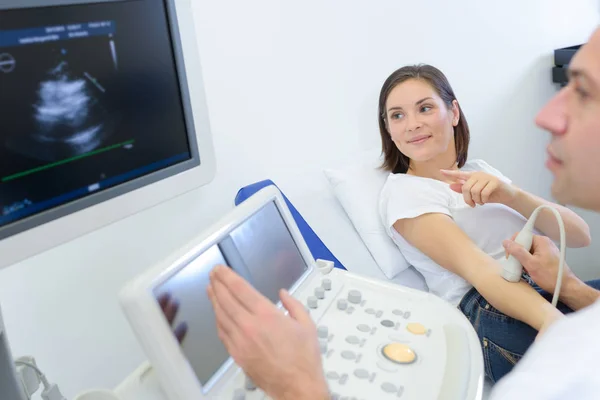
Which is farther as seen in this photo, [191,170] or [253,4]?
[253,4]

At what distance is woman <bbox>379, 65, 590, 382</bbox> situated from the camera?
111 centimetres

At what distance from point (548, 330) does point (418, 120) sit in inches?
33.3

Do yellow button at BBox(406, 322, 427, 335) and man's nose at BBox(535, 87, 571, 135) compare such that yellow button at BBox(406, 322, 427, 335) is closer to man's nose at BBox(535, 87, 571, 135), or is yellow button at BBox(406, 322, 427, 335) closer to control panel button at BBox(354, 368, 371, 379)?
control panel button at BBox(354, 368, 371, 379)

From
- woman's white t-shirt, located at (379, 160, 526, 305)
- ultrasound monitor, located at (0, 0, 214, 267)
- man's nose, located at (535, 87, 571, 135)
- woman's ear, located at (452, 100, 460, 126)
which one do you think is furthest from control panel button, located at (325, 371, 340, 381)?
woman's ear, located at (452, 100, 460, 126)

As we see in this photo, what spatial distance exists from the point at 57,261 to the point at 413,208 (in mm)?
792

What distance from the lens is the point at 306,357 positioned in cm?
57

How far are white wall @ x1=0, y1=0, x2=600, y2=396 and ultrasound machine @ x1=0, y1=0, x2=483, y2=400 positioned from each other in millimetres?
298

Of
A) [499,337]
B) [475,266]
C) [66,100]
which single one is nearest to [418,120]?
[475,266]

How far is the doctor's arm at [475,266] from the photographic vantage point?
1.04m

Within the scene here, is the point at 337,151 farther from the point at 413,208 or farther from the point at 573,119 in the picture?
the point at 573,119

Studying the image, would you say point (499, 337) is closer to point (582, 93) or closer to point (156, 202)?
point (582, 93)

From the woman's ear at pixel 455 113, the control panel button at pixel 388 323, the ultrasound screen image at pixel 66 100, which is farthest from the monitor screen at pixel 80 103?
the woman's ear at pixel 455 113

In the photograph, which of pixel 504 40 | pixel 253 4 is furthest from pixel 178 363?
pixel 504 40

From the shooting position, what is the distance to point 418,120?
131 cm
